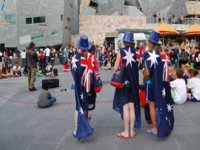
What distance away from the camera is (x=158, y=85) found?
7.65 meters

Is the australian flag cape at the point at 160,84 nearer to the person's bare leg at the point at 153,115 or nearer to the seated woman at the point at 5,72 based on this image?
the person's bare leg at the point at 153,115

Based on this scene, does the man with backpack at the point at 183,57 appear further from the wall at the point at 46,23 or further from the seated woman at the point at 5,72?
the wall at the point at 46,23

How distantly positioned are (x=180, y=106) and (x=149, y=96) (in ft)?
10.3

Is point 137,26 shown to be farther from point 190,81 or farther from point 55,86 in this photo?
point 190,81

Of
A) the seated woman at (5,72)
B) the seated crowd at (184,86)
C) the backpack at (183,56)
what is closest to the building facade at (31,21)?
the seated woman at (5,72)

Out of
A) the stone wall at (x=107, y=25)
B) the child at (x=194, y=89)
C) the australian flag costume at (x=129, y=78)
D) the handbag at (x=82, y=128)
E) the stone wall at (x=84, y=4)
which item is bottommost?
the handbag at (x=82, y=128)

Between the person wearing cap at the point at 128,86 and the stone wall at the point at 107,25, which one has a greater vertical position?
the stone wall at the point at 107,25

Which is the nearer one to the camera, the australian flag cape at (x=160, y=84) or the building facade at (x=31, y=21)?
the australian flag cape at (x=160, y=84)

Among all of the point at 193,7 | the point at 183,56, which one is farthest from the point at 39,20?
the point at 183,56

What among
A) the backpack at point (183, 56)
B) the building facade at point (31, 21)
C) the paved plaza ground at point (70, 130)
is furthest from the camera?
the building facade at point (31, 21)

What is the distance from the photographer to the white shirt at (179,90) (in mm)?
10844

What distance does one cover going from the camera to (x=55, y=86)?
16.0 m

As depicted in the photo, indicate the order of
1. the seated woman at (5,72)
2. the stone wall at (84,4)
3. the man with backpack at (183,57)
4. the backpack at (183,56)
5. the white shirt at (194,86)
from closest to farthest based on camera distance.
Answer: the white shirt at (194,86) → the man with backpack at (183,57) → the backpack at (183,56) → the seated woman at (5,72) → the stone wall at (84,4)

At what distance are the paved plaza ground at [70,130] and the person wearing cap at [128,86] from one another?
0.42 m
